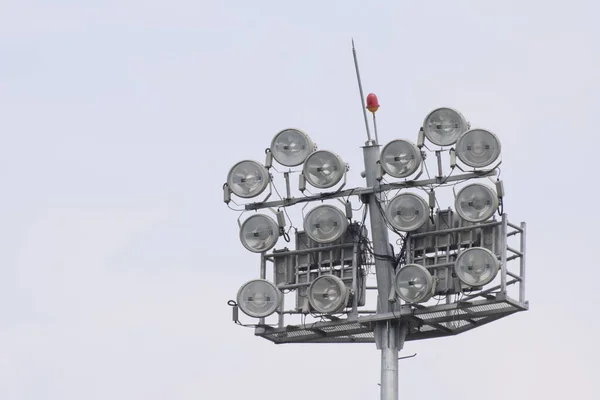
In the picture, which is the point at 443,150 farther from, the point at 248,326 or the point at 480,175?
the point at 248,326

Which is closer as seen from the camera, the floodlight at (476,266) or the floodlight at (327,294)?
the floodlight at (476,266)

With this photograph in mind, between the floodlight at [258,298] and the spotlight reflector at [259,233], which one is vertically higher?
the spotlight reflector at [259,233]

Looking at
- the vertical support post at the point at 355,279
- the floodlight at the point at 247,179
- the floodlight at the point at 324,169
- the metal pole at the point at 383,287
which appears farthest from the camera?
the floodlight at the point at 247,179

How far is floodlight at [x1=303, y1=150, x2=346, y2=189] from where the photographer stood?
68750 mm

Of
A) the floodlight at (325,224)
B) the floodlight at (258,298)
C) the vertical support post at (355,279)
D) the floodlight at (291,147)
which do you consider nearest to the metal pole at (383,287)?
the vertical support post at (355,279)

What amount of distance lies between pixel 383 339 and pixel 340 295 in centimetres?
142

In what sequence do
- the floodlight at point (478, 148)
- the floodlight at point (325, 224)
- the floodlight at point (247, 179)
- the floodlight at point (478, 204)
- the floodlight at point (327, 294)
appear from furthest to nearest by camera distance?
the floodlight at point (247, 179) → the floodlight at point (325, 224) → the floodlight at point (327, 294) → the floodlight at point (478, 148) → the floodlight at point (478, 204)

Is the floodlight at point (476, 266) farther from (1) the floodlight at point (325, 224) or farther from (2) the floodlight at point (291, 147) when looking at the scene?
(2) the floodlight at point (291, 147)

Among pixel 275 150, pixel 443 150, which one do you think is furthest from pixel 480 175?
pixel 275 150

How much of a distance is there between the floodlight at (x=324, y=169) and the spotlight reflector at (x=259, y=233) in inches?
58.7

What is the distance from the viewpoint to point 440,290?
66.6m

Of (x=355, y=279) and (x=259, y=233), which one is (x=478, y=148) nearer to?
(x=355, y=279)

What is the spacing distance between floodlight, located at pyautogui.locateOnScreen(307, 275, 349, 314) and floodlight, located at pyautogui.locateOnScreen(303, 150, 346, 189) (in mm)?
2305

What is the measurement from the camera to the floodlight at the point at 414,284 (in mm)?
66250
